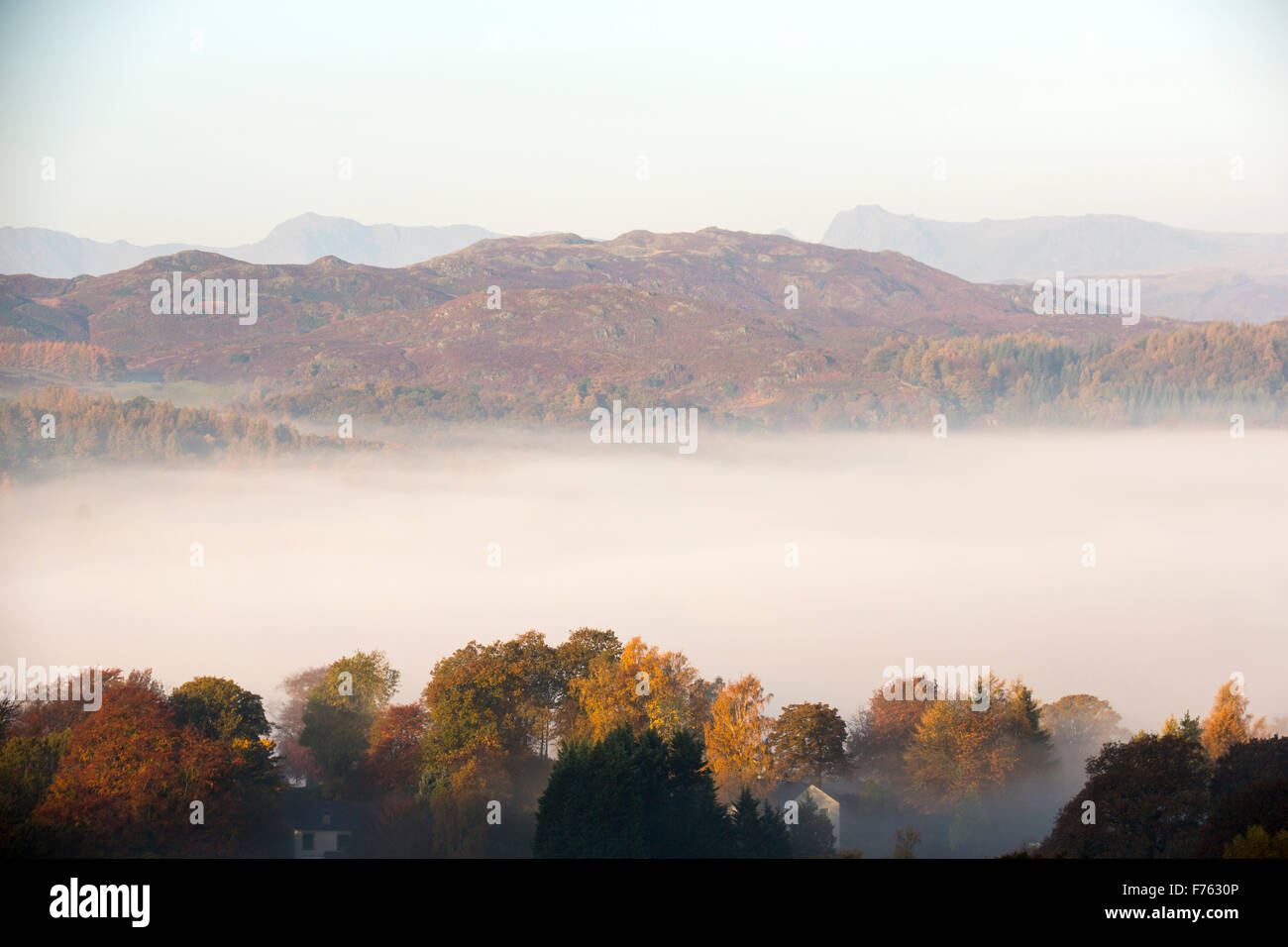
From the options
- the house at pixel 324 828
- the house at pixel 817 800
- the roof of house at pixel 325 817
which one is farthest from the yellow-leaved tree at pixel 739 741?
the house at pixel 324 828

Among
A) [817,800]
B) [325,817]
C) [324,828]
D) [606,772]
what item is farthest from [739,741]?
[324,828]

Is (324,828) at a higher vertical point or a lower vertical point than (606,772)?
lower

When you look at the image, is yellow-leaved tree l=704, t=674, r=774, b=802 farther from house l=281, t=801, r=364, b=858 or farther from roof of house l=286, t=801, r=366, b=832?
house l=281, t=801, r=364, b=858

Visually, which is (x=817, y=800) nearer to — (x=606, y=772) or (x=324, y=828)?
(x=606, y=772)

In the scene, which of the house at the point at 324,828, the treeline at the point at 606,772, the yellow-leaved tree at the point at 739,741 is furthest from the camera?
the yellow-leaved tree at the point at 739,741

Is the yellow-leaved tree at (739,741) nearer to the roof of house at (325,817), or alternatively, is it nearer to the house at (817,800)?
the house at (817,800)
